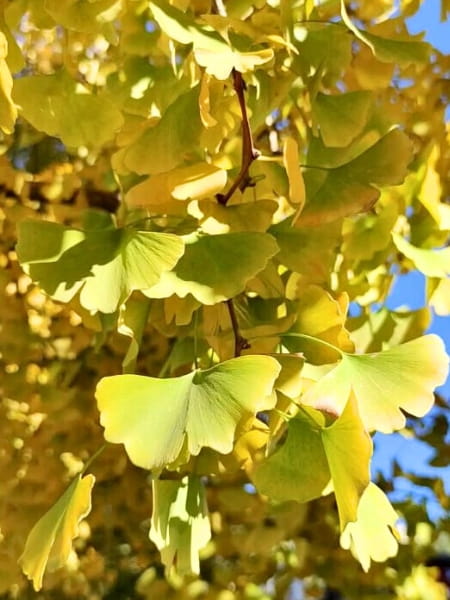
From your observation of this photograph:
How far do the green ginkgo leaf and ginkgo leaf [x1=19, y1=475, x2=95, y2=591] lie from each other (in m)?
0.04

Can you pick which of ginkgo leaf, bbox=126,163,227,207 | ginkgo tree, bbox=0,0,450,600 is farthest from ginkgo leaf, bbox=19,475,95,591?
ginkgo leaf, bbox=126,163,227,207

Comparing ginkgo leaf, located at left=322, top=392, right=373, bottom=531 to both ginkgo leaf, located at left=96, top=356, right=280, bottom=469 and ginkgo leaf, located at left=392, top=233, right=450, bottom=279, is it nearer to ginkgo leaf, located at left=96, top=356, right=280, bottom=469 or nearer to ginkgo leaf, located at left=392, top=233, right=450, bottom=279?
ginkgo leaf, located at left=96, top=356, right=280, bottom=469

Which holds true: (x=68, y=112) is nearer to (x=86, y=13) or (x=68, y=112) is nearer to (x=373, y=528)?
(x=86, y=13)

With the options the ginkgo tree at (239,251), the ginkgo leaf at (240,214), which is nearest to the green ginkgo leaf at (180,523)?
the ginkgo tree at (239,251)

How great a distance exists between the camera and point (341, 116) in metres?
0.34

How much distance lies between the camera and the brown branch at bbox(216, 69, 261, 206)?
11.9 inches

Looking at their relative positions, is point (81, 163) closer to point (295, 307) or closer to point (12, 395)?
point (12, 395)

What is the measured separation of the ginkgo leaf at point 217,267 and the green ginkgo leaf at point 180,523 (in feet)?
0.25

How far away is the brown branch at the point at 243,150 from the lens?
30 centimetres

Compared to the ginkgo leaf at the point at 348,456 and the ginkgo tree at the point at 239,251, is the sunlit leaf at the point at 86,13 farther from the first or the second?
the ginkgo leaf at the point at 348,456

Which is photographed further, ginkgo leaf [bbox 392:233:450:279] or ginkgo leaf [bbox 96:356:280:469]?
ginkgo leaf [bbox 392:233:450:279]

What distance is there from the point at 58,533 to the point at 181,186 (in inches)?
5.2

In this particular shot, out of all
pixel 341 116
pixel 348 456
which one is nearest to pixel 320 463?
pixel 348 456

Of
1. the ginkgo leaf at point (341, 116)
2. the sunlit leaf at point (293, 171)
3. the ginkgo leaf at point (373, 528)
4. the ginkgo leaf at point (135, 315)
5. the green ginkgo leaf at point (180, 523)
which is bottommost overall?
the green ginkgo leaf at point (180, 523)
